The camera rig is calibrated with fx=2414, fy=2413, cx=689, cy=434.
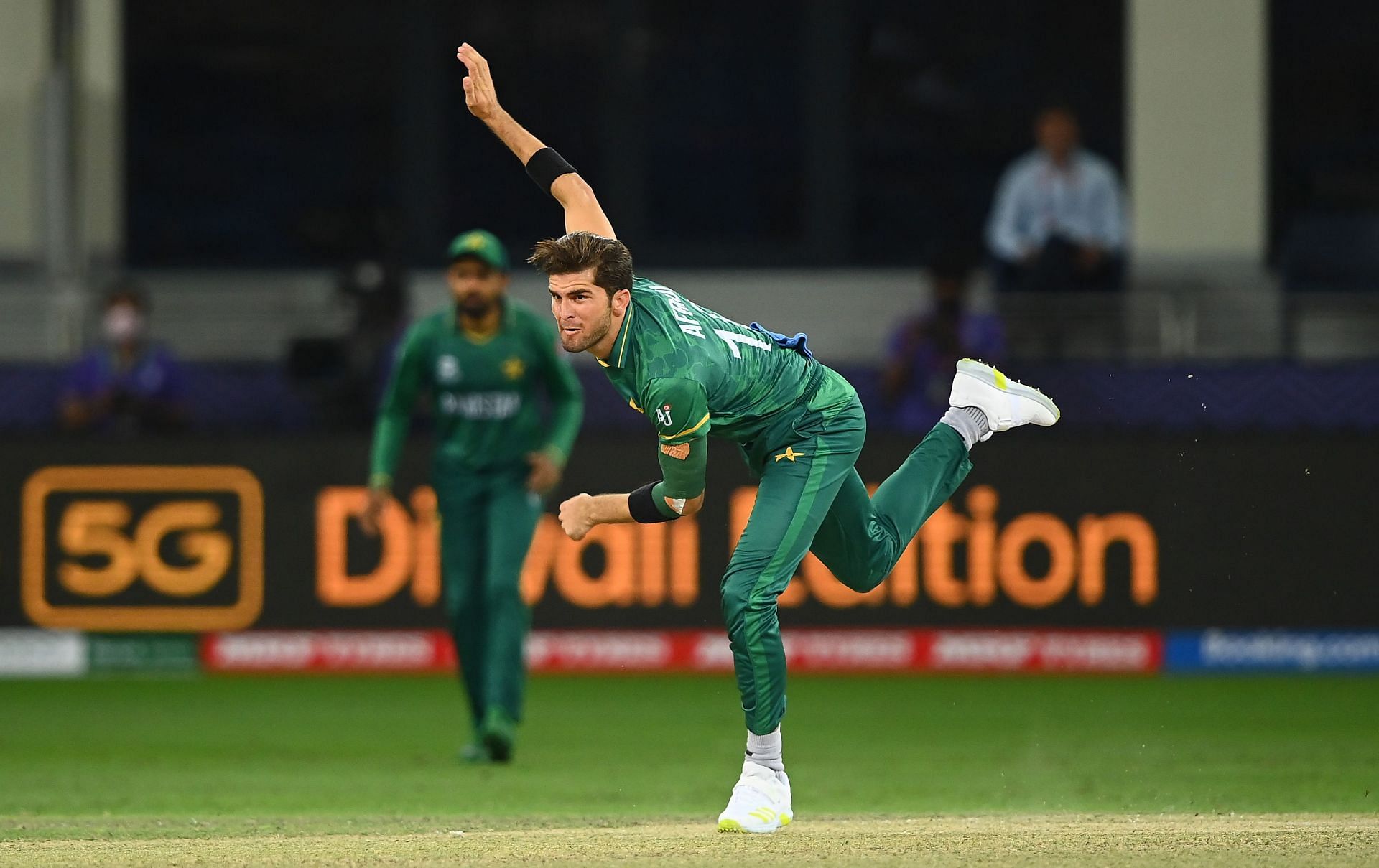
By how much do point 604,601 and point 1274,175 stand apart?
6545 millimetres

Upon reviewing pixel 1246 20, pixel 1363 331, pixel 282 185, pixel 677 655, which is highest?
pixel 1246 20

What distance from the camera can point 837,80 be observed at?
58.7ft

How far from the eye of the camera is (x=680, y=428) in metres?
7.90

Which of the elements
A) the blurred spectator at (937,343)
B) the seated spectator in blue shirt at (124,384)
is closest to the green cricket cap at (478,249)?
the blurred spectator at (937,343)

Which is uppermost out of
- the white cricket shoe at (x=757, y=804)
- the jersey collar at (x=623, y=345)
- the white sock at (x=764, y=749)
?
the jersey collar at (x=623, y=345)

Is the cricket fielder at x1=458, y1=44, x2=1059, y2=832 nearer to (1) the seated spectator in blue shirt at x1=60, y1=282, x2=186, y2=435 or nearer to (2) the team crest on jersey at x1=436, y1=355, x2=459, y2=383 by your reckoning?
(2) the team crest on jersey at x1=436, y1=355, x2=459, y2=383

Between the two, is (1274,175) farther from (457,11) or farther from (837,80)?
(457,11)

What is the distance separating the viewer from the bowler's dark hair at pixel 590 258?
7887 mm

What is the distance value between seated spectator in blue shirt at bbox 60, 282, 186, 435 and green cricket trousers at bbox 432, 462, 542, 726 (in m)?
4.30

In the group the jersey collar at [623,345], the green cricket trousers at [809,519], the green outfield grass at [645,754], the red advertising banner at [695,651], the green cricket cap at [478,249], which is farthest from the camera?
the red advertising banner at [695,651]

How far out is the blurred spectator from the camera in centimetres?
1505

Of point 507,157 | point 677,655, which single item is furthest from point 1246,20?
point 677,655

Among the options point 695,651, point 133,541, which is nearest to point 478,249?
point 695,651

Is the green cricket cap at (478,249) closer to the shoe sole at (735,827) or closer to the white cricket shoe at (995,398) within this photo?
the white cricket shoe at (995,398)
